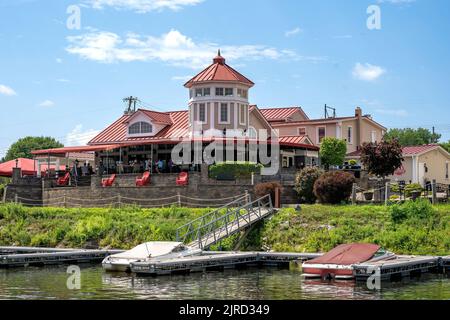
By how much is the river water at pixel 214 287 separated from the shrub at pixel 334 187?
971 centimetres

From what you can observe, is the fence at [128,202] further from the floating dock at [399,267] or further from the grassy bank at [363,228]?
the floating dock at [399,267]

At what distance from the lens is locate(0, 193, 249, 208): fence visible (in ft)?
146

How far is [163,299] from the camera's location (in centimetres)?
2314

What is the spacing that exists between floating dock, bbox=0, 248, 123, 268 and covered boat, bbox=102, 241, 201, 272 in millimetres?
4430

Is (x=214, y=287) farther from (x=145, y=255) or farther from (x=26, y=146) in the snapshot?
(x=26, y=146)

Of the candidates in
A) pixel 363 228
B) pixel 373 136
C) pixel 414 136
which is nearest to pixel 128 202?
pixel 363 228

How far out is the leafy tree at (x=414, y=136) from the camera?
134m

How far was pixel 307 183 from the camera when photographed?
4228cm

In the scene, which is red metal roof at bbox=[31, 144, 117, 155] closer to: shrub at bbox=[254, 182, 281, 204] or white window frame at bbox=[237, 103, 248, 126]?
white window frame at bbox=[237, 103, 248, 126]

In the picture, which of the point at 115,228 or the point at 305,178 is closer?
the point at 115,228

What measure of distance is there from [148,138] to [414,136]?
85.2 m
